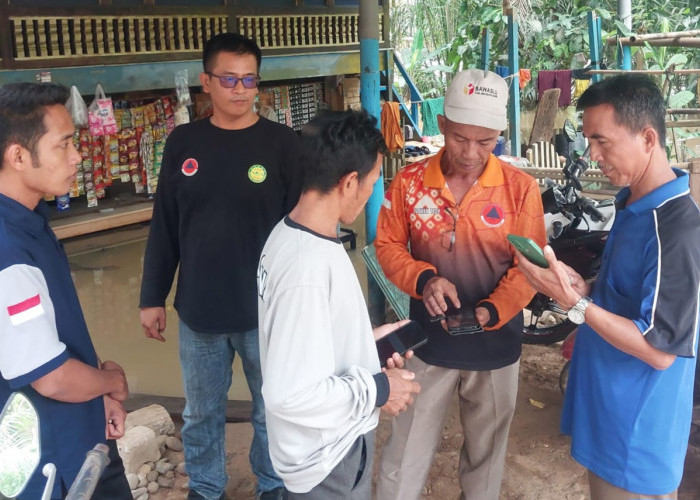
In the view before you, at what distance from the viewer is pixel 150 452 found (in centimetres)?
343

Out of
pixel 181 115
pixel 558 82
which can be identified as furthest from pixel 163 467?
pixel 558 82

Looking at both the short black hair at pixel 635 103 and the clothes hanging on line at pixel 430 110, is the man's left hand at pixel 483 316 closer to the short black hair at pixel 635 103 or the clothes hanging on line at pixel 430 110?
the short black hair at pixel 635 103

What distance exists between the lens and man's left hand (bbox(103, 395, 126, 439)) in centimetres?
210

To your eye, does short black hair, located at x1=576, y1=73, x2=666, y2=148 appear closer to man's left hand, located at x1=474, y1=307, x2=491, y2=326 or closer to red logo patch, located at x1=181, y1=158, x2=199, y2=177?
man's left hand, located at x1=474, y1=307, x2=491, y2=326

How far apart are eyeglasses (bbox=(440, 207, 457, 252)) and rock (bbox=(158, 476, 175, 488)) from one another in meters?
1.88

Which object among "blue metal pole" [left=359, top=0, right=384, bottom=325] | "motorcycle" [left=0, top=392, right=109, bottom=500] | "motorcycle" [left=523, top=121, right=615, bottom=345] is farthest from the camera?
"blue metal pole" [left=359, top=0, right=384, bottom=325]

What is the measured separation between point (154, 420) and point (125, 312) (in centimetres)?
256

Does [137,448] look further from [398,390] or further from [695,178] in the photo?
[695,178]

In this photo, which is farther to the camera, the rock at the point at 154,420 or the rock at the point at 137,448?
the rock at the point at 154,420

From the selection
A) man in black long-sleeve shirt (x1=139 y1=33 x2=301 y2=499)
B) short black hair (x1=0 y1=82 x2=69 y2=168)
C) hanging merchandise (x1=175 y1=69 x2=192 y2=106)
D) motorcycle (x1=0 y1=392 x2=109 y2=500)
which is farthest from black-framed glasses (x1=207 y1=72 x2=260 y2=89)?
hanging merchandise (x1=175 y1=69 x2=192 y2=106)

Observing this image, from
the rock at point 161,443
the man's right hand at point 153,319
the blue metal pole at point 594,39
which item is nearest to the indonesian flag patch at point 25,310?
the man's right hand at point 153,319

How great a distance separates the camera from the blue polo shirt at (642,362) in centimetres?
187

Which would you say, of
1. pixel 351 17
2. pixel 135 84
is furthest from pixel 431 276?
pixel 351 17

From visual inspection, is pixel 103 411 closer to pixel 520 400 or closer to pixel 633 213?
pixel 633 213
